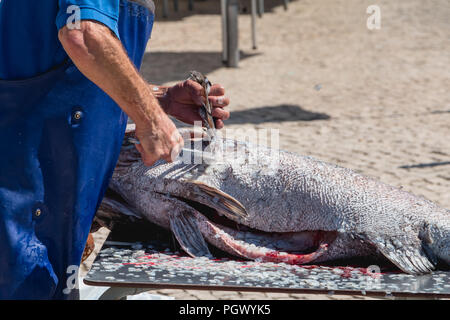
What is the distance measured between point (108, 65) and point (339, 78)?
6729mm

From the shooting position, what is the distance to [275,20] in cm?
1263

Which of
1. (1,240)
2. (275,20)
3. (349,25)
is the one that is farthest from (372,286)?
(275,20)

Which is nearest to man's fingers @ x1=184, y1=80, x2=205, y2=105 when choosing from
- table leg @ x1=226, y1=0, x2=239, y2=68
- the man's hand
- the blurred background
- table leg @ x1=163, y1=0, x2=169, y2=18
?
the man's hand

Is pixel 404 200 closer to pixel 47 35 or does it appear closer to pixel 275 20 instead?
pixel 47 35

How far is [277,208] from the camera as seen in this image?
251 centimetres

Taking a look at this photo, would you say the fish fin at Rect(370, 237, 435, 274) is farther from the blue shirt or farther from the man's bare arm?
the blue shirt

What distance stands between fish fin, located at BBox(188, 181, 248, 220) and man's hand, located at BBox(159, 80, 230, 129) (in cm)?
26

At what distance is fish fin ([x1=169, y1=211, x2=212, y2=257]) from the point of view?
2.40m

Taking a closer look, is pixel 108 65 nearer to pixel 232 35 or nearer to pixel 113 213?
pixel 113 213

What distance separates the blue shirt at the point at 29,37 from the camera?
6.13 feet

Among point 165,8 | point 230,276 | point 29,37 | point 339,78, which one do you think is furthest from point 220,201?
point 165,8

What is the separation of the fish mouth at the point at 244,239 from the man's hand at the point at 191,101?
1.15 ft

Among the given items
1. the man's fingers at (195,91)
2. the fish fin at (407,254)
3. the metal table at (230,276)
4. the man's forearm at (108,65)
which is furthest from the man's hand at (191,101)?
the fish fin at (407,254)

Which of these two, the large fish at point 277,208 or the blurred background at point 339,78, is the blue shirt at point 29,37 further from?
the blurred background at point 339,78
